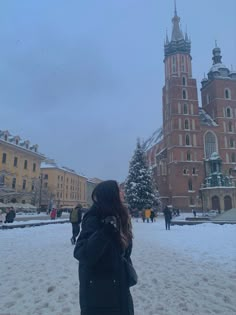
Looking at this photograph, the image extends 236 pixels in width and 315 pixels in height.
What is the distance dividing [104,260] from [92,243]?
0.54 feet

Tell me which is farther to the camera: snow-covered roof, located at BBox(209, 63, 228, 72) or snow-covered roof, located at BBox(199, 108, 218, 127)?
snow-covered roof, located at BBox(209, 63, 228, 72)

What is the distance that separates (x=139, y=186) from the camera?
4500cm

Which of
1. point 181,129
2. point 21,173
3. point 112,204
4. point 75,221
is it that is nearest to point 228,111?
point 181,129

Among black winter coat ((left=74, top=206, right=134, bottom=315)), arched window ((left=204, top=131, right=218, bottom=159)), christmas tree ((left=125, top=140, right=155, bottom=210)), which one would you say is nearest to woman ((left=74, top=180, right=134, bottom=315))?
black winter coat ((left=74, top=206, right=134, bottom=315))

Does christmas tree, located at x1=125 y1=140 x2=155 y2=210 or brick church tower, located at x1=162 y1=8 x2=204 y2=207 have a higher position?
brick church tower, located at x1=162 y1=8 x2=204 y2=207

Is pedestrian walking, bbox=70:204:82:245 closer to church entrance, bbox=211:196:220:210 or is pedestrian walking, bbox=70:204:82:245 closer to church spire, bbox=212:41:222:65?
church entrance, bbox=211:196:220:210

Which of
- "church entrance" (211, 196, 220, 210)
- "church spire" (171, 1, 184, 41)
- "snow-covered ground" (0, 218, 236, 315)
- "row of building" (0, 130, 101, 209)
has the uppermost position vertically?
"church spire" (171, 1, 184, 41)

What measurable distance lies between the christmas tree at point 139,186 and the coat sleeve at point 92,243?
4154 centimetres

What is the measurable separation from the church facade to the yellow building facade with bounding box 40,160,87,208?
80.3ft

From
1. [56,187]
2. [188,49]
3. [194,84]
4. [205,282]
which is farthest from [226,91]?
[205,282]

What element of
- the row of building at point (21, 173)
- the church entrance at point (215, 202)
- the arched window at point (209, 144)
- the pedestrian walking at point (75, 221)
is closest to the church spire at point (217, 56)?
the arched window at point (209, 144)

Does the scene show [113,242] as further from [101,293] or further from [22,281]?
[22,281]

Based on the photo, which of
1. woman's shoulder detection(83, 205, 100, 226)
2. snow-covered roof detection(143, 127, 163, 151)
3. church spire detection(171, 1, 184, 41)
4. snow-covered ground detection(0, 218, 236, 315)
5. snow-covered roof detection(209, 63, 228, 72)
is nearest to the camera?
woman's shoulder detection(83, 205, 100, 226)

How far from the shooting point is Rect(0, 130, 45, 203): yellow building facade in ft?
155
